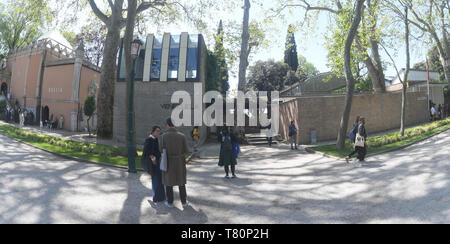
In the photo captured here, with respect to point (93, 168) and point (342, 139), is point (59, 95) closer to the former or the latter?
point (93, 168)

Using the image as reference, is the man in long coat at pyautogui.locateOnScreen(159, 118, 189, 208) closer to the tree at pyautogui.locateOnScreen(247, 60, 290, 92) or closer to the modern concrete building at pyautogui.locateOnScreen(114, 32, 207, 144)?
the modern concrete building at pyautogui.locateOnScreen(114, 32, 207, 144)

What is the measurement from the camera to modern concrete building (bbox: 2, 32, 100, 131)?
86.6 feet

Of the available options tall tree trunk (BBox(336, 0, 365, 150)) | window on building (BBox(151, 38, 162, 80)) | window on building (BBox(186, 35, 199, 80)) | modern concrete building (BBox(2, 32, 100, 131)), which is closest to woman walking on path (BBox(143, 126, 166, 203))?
tall tree trunk (BBox(336, 0, 365, 150))

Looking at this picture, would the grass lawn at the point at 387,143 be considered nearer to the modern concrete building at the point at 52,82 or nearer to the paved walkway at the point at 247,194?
the paved walkway at the point at 247,194

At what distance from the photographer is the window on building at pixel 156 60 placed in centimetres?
2008

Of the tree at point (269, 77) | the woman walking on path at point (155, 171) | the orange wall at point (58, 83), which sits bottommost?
the woman walking on path at point (155, 171)

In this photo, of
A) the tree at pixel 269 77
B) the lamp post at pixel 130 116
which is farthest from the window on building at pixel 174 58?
the tree at pixel 269 77

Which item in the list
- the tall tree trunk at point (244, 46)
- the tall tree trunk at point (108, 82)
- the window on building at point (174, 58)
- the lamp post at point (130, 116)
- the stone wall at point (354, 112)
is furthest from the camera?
the window on building at point (174, 58)

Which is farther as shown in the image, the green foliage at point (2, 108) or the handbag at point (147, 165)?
the green foliage at point (2, 108)

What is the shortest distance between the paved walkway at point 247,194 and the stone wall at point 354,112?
7.51 metres

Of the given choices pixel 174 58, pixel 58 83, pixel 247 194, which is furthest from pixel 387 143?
pixel 58 83

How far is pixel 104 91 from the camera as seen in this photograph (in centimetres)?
1664

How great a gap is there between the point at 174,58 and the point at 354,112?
12740mm
